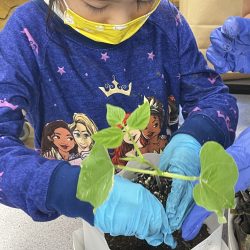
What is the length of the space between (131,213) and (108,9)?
34 cm

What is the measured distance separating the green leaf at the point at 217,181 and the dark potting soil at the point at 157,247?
20 centimetres

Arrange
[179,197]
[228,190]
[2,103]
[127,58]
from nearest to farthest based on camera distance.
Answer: [228,190]
[179,197]
[2,103]
[127,58]

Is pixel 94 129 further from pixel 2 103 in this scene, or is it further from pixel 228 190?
pixel 228 190

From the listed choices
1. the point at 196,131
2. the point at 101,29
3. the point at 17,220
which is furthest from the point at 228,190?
the point at 17,220

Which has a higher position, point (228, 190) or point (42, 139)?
point (228, 190)

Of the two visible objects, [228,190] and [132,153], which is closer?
[228,190]

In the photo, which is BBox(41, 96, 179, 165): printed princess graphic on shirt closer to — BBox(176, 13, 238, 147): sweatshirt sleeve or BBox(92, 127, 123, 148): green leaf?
BBox(176, 13, 238, 147): sweatshirt sleeve

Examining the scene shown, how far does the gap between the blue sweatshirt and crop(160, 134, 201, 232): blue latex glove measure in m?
A: 0.03

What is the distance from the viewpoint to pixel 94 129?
32.3 inches

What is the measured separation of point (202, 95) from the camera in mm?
805

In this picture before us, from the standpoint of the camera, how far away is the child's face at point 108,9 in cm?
66

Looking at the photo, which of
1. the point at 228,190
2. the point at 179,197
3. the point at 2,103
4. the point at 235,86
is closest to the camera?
the point at 228,190

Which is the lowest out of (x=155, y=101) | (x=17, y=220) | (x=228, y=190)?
(x=17, y=220)

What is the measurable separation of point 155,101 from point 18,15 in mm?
318
